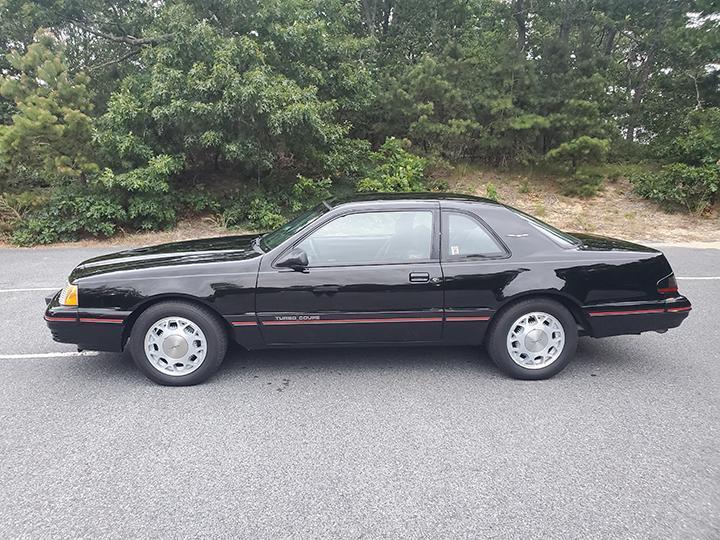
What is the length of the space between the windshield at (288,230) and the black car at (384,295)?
0.07 metres

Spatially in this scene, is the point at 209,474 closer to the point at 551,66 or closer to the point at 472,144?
the point at 472,144

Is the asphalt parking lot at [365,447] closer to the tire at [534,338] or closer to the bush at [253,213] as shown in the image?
the tire at [534,338]

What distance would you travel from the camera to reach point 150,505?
239 centimetres

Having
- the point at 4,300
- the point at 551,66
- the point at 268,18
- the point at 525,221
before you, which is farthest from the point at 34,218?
the point at 551,66

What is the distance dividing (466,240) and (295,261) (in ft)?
4.43

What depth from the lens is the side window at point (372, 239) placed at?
12.2ft

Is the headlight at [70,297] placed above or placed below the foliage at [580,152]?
below

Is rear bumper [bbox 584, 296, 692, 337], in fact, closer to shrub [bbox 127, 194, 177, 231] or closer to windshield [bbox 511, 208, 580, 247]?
windshield [bbox 511, 208, 580, 247]

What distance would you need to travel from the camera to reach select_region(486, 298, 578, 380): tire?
3.66m

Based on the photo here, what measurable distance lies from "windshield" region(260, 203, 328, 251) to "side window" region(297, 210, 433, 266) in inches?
8.1

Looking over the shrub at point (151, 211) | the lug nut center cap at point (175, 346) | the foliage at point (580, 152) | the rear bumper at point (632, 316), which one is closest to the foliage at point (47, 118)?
the shrub at point (151, 211)

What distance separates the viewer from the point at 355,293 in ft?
11.8

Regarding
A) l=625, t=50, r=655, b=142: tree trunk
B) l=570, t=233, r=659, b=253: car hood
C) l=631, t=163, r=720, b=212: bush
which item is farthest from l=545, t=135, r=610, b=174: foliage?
l=570, t=233, r=659, b=253: car hood

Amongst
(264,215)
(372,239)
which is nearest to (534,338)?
(372,239)
